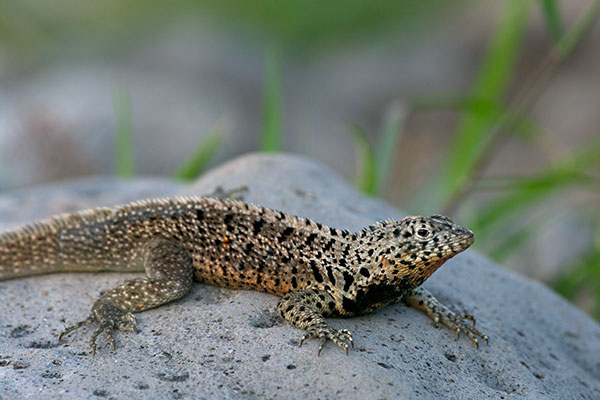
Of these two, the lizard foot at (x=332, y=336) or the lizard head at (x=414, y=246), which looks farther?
the lizard head at (x=414, y=246)

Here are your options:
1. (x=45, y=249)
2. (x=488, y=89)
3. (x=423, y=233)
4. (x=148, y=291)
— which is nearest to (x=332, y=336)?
(x=423, y=233)

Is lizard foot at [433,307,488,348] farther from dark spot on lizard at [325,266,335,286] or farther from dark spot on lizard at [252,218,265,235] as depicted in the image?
dark spot on lizard at [252,218,265,235]

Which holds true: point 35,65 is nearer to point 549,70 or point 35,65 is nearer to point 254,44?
point 254,44

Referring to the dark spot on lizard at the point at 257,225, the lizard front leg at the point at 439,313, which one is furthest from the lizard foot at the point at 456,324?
the dark spot on lizard at the point at 257,225

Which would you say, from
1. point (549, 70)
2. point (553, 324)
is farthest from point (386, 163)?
point (553, 324)

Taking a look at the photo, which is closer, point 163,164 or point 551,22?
point 551,22

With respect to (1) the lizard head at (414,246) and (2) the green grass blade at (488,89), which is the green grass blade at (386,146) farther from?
(1) the lizard head at (414,246)

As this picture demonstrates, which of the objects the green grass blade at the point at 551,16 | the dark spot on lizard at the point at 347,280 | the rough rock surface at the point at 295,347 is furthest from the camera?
the green grass blade at the point at 551,16
